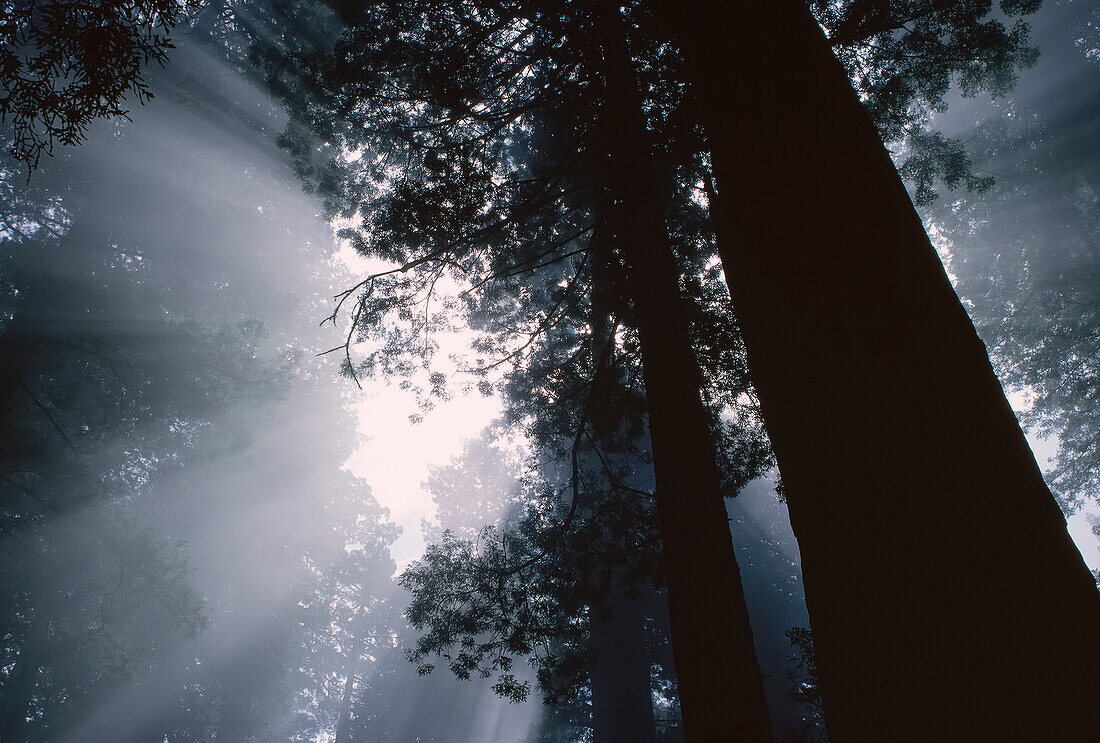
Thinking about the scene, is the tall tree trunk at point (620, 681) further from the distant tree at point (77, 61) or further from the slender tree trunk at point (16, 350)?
the slender tree trunk at point (16, 350)

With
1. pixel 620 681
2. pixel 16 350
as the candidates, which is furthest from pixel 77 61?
pixel 620 681

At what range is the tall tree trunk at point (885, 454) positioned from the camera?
725 mm

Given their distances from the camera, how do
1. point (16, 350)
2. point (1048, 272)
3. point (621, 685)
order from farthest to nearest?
point (1048, 272), point (621, 685), point (16, 350)

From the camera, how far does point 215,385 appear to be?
47.9ft

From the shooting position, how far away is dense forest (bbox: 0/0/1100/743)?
906 mm

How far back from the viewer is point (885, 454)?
897 mm

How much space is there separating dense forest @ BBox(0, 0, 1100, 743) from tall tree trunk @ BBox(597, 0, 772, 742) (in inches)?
1.3

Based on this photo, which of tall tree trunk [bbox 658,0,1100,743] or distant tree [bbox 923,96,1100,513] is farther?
distant tree [bbox 923,96,1100,513]

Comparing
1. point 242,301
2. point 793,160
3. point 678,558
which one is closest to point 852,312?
point 793,160

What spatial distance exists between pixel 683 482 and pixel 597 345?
143 inches

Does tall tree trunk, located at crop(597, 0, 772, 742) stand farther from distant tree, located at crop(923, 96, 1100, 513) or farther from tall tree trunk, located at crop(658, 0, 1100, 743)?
distant tree, located at crop(923, 96, 1100, 513)

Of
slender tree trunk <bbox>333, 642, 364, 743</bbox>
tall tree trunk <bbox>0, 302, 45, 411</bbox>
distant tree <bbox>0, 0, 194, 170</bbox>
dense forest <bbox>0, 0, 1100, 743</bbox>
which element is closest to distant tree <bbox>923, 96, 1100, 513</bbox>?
dense forest <bbox>0, 0, 1100, 743</bbox>

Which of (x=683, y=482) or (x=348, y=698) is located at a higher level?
(x=683, y=482)

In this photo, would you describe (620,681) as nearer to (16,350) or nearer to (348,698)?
(16,350)
